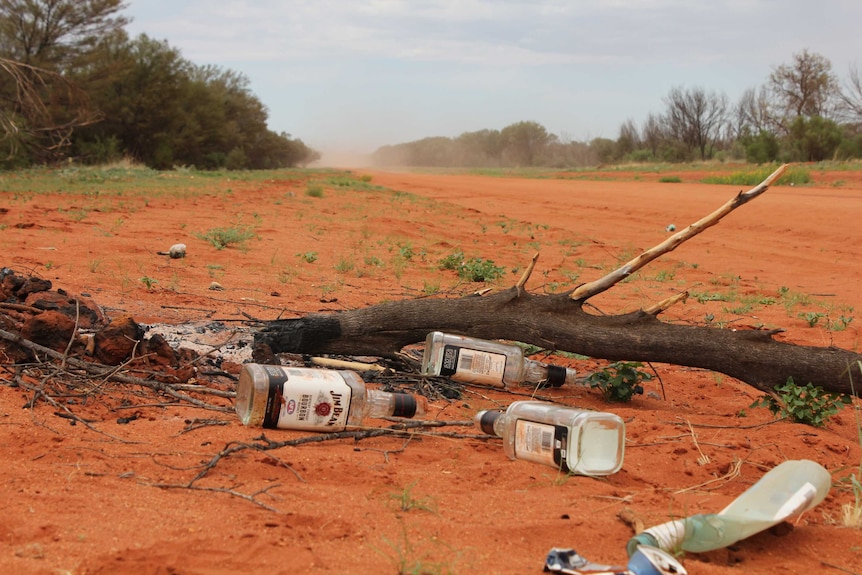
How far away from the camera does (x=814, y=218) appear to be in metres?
14.3

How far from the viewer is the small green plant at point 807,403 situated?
4.01 m

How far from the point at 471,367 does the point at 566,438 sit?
145 centimetres

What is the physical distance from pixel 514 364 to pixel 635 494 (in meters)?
1.69

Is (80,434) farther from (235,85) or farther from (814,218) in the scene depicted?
(235,85)

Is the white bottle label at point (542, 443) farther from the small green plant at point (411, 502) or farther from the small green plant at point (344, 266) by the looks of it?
the small green plant at point (344, 266)

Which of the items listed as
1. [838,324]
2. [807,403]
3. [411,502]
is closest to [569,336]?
[807,403]

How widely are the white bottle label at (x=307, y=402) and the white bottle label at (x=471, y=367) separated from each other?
3.69ft

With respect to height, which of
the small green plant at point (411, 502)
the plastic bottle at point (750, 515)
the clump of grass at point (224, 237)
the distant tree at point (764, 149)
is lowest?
the small green plant at point (411, 502)

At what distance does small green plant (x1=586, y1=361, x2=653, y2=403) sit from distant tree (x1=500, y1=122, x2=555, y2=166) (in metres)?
82.0

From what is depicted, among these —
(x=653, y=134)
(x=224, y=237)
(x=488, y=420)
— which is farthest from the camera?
(x=653, y=134)

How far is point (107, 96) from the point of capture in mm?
32094

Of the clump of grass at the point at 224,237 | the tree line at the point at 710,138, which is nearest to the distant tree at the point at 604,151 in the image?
the tree line at the point at 710,138

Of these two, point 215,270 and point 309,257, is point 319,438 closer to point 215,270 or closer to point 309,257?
point 215,270

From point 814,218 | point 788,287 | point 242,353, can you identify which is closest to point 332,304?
point 242,353
